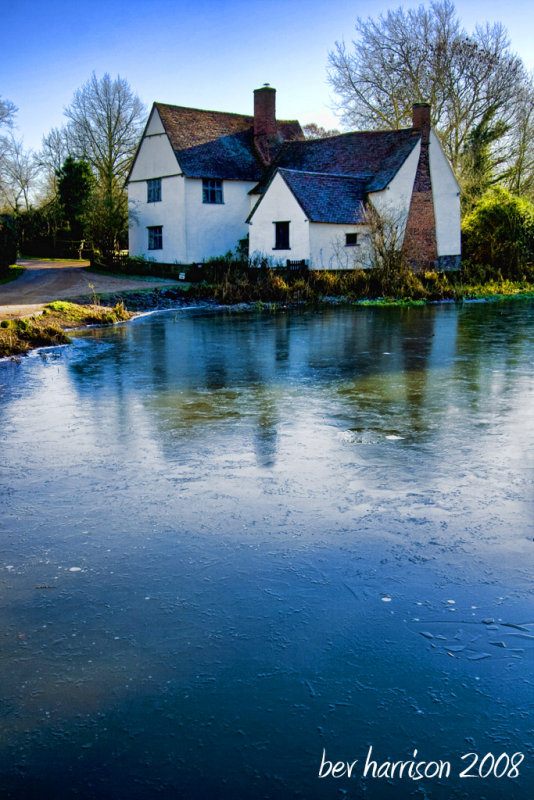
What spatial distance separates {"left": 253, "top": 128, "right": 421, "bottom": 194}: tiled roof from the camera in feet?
126

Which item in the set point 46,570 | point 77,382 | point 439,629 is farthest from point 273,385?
point 439,629

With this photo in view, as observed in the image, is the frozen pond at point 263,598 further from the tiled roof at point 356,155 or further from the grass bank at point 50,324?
the tiled roof at point 356,155

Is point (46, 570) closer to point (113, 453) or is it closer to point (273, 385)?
point (113, 453)

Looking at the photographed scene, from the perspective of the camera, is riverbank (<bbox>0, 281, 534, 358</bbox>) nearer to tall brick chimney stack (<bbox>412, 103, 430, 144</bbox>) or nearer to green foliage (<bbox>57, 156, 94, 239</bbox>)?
tall brick chimney stack (<bbox>412, 103, 430, 144</bbox>)

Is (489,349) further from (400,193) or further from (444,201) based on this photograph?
(444,201)

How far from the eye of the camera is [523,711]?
316cm

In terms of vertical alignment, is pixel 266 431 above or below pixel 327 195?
below

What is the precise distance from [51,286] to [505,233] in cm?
2205

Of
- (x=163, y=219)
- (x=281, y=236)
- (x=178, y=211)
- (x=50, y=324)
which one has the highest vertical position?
(x=178, y=211)

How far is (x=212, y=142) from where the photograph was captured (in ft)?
139

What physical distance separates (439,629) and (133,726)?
1.57 metres

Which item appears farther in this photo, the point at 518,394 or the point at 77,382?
the point at 77,382

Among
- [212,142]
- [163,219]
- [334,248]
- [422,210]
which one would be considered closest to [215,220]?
[163,219]

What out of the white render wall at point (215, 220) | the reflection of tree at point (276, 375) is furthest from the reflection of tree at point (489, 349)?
the white render wall at point (215, 220)
